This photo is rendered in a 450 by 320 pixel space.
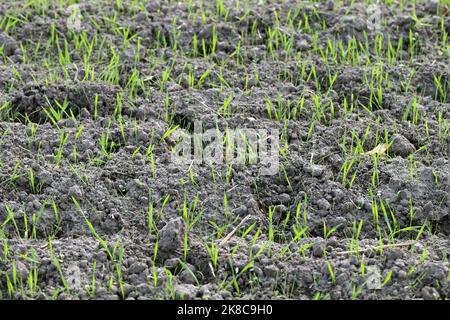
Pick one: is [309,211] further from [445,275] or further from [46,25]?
[46,25]

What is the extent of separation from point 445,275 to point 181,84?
5.39 ft

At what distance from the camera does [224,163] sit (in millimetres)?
3344

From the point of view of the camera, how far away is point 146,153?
3387mm

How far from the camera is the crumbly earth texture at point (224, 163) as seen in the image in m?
2.84

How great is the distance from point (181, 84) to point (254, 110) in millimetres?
423

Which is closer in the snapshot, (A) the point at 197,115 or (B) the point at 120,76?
(A) the point at 197,115

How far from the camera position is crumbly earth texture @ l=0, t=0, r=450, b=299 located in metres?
2.84

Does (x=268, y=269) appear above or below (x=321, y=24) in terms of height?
below

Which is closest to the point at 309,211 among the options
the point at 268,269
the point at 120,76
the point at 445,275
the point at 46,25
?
the point at 268,269

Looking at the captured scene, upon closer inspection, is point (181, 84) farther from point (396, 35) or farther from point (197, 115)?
point (396, 35)
